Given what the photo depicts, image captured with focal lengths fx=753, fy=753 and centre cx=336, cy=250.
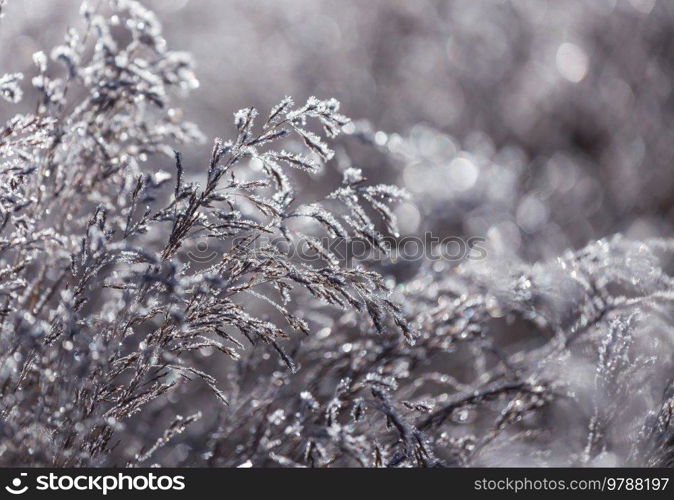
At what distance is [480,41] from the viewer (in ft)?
27.6

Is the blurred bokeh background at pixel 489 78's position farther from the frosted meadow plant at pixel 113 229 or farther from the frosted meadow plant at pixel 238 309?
the frosted meadow plant at pixel 113 229

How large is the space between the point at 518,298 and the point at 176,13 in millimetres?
6849

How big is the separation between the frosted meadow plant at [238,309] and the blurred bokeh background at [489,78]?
159 inches

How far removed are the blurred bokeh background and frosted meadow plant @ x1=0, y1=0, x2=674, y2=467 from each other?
13.3 feet

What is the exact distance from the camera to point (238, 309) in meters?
2.04

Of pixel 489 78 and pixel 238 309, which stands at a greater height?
pixel 489 78

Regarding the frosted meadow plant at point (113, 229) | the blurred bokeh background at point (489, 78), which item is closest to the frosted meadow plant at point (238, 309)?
the frosted meadow plant at point (113, 229)

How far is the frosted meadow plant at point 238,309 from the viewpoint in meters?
1.95

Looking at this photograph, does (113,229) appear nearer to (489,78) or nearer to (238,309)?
(238,309)

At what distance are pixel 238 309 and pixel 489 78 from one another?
693 centimetres

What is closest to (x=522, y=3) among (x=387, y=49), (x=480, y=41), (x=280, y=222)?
(x=480, y=41)
